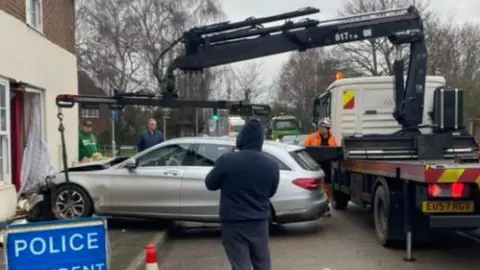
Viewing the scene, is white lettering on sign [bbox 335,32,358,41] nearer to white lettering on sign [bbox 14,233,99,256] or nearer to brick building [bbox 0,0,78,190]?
brick building [bbox 0,0,78,190]

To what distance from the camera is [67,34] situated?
622 inches

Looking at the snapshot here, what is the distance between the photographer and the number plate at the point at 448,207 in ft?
24.3

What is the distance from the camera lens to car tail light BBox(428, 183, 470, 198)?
7234mm

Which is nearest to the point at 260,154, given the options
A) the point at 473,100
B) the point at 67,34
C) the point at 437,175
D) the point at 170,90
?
the point at 437,175

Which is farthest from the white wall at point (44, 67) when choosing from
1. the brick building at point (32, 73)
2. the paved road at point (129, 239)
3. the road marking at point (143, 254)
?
the road marking at point (143, 254)

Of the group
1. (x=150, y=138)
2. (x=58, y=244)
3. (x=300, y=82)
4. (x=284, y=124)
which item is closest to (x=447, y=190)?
(x=58, y=244)

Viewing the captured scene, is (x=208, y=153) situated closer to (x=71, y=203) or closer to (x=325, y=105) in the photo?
(x=71, y=203)

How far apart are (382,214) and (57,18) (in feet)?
30.3

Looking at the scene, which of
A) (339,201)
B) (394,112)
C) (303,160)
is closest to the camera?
(303,160)

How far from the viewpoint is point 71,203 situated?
10.5 meters

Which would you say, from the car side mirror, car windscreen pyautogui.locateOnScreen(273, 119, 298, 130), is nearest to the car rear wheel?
the car side mirror

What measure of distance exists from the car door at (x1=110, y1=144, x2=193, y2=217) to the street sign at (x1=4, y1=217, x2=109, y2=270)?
4815mm

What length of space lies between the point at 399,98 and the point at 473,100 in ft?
93.4

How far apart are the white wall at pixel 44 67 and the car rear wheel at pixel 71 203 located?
214 cm
